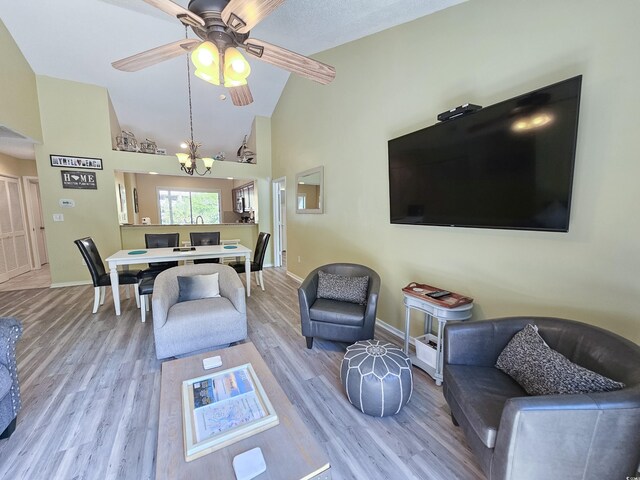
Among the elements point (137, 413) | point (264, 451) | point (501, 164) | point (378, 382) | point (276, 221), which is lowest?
point (137, 413)

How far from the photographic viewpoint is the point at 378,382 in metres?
1.67

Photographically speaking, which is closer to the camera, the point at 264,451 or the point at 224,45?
the point at 264,451

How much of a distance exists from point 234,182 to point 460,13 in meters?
8.14

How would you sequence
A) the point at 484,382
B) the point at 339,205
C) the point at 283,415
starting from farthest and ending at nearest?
the point at 339,205 → the point at 484,382 → the point at 283,415

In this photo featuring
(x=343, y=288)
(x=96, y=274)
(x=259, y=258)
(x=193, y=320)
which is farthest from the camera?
(x=259, y=258)

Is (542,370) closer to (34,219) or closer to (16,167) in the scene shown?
(16,167)

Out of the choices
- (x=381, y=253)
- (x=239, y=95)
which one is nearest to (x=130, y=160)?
(x=239, y=95)

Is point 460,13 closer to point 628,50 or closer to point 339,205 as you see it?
point 628,50

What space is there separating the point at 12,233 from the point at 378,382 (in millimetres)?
7465

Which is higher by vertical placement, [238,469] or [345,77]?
[345,77]

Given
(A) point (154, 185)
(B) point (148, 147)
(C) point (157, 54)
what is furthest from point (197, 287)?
(A) point (154, 185)

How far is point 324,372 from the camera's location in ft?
7.26

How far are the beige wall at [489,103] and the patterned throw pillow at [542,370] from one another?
0.45 meters

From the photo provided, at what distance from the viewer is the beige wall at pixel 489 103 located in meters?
1.39
